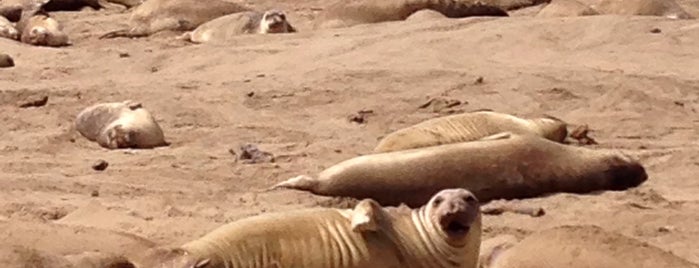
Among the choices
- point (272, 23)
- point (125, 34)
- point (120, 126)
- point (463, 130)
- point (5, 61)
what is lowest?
point (125, 34)

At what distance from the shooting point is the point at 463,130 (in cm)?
561

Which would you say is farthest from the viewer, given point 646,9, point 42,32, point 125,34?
point 125,34

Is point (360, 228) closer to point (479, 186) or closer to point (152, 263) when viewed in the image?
point (152, 263)

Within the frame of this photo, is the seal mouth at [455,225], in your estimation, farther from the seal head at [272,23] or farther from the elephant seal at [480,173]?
the seal head at [272,23]

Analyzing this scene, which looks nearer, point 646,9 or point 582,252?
point 582,252

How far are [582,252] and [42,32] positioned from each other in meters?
6.37

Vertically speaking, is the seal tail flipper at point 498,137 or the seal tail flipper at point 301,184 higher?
the seal tail flipper at point 498,137

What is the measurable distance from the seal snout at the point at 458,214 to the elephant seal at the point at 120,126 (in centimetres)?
244

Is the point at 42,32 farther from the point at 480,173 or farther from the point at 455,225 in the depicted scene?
the point at 455,225

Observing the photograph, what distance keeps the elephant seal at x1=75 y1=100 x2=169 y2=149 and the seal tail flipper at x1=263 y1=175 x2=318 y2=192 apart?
1.11 metres

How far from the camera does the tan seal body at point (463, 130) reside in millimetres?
5465

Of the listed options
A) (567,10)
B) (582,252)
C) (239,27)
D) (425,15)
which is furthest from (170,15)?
(582,252)

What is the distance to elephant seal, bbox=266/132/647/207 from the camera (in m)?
4.90

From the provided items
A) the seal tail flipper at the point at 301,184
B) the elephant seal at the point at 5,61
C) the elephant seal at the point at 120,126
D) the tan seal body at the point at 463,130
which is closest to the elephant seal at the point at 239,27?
the elephant seal at the point at 5,61
